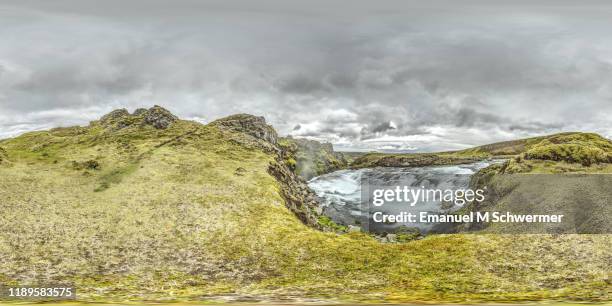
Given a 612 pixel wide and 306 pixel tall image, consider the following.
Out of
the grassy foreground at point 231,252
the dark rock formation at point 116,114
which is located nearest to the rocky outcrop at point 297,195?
the grassy foreground at point 231,252

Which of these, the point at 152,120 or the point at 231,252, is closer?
the point at 231,252

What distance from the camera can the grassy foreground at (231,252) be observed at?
3164 cm

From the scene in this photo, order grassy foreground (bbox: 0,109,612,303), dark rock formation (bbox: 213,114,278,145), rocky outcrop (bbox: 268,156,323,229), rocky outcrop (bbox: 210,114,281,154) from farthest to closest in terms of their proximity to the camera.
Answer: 1. dark rock formation (bbox: 213,114,278,145)
2. rocky outcrop (bbox: 210,114,281,154)
3. rocky outcrop (bbox: 268,156,323,229)
4. grassy foreground (bbox: 0,109,612,303)

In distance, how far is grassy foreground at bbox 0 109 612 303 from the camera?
104ft

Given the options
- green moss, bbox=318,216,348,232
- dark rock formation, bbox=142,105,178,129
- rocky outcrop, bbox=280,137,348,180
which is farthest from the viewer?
rocky outcrop, bbox=280,137,348,180

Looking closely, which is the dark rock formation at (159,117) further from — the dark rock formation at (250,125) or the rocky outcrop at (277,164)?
the dark rock formation at (250,125)

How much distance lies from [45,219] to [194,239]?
53.0 ft

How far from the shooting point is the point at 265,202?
52625 mm

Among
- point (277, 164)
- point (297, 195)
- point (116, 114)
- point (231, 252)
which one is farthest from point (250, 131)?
point (231, 252)

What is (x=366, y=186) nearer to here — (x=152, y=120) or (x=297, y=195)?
(x=297, y=195)

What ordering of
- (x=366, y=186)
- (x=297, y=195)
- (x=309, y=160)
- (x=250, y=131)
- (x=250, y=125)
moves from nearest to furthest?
(x=297, y=195), (x=250, y=131), (x=250, y=125), (x=366, y=186), (x=309, y=160)

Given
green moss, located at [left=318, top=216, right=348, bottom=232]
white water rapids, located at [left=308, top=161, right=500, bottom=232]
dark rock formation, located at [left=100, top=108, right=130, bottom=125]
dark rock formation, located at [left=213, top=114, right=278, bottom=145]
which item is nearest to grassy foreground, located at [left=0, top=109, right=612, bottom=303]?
green moss, located at [left=318, top=216, right=348, bottom=232]

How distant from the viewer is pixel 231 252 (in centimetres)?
3962

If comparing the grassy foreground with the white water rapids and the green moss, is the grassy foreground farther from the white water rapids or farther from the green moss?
the white water rapids
